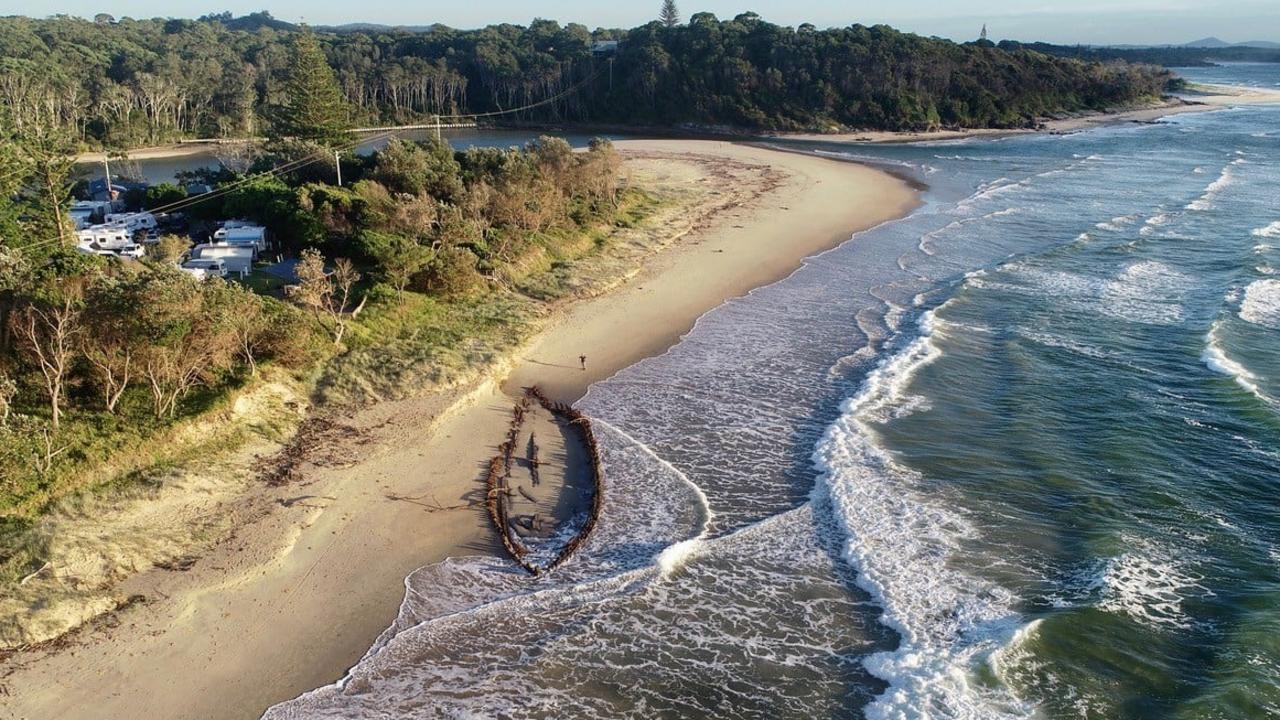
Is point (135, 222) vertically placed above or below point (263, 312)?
above

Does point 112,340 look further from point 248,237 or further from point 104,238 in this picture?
point 104,238

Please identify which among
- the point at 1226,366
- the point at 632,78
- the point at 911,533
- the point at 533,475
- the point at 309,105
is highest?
the point at 632,78

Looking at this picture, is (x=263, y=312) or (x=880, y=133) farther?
(x=880, y=133)

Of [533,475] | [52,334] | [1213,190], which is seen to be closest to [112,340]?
[52,334]

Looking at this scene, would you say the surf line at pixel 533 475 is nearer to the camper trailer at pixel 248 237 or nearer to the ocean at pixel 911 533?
the ocean at pixel 911 533

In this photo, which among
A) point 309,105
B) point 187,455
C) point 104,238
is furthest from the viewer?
point 309,105

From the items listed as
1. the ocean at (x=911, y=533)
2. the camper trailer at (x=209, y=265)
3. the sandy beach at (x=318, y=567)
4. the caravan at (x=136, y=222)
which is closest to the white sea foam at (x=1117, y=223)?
the ocean at (x=911, y=533)

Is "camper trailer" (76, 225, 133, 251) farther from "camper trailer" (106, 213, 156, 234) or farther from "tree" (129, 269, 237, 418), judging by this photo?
"tree" (129, 269, 237, 418)
